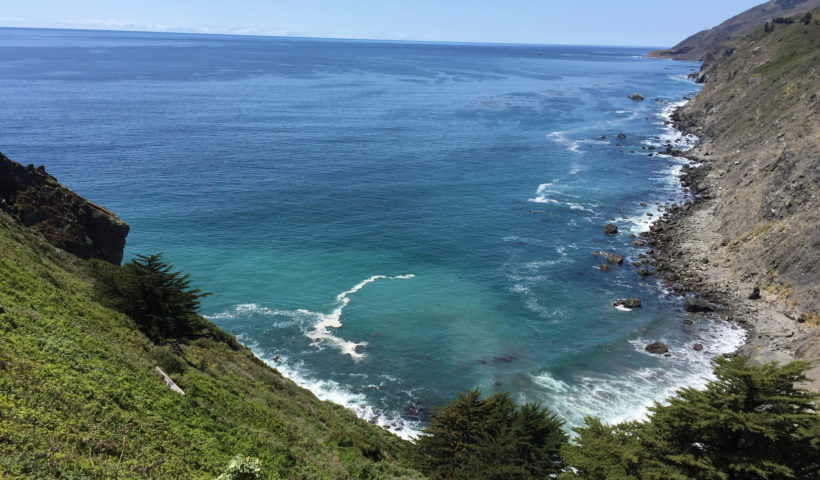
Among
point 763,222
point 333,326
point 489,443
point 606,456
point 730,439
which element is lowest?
point 333,326

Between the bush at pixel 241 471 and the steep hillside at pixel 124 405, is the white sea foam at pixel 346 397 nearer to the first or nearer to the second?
the steep hillside at pixel 124 405

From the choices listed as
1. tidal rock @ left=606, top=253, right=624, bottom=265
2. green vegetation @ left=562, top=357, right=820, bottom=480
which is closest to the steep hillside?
green vegetation @ left=562, top=357, right=820, bottom=480

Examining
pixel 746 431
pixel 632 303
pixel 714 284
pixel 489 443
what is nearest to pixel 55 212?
pixel 489 443

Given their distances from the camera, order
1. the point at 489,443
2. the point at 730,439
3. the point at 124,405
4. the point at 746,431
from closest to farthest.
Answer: the point at 124,405
the point at 746,431
the point at 730,439
the point at 489,443

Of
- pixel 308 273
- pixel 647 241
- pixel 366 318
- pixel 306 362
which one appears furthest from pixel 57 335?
pixel 647 241

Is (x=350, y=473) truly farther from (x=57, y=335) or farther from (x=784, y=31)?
(x=784, y=31)

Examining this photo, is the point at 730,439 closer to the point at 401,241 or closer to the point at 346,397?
the point at 346,397

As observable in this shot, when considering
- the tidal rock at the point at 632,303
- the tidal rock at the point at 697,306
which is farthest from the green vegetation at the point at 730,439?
the tidal rock at the point at 697,306
